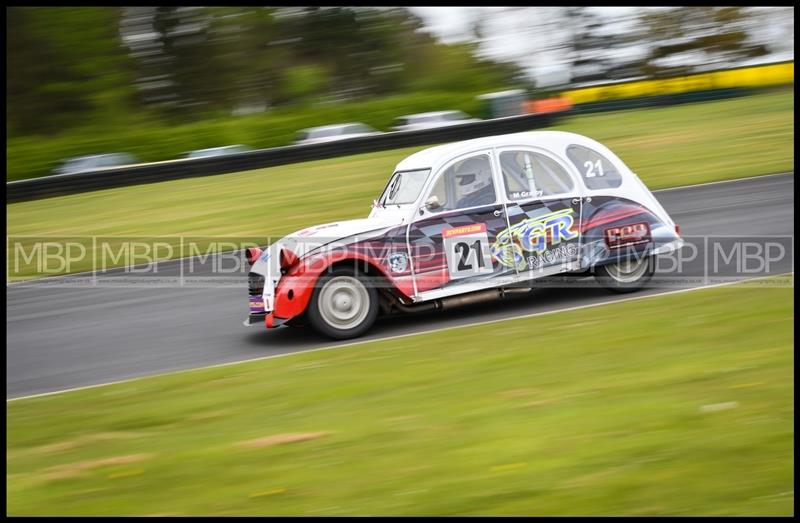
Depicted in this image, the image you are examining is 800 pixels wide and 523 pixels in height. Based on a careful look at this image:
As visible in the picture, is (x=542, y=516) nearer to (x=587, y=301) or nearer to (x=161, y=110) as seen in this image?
(x=587, y=301)

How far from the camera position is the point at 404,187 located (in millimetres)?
9758

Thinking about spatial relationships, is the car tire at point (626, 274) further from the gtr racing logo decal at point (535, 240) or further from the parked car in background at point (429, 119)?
the parked car in background at point (429, 119)

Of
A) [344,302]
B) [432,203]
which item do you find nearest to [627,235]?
[432,203]

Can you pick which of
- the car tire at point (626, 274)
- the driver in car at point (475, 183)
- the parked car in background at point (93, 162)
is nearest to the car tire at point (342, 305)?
the driver in car at point (475, 183)

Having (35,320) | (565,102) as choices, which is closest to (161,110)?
(565,102)

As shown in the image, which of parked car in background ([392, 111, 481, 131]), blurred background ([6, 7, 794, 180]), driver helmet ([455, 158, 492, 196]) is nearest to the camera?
driver helmet ([455, 158, 492, 196])

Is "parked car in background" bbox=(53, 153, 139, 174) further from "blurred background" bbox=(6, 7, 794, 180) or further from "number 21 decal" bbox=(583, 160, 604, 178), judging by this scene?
"number 21 decal" bbox=(583, 160, 604, 178)

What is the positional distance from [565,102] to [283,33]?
16.3 meters

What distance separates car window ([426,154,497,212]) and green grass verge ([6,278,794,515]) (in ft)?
4.76

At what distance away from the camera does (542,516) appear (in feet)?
15.0

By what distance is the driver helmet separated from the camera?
9398 millimetres

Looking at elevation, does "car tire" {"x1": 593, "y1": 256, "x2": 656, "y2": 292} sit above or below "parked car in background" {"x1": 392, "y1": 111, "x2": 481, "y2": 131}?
below

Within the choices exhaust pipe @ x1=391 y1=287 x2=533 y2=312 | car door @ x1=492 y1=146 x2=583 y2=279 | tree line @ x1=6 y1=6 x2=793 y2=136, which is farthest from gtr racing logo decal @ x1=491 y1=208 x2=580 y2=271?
tree line @ x1=6 y1=6 x2=793 y2=136

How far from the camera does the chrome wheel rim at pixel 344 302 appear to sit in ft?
29.8
